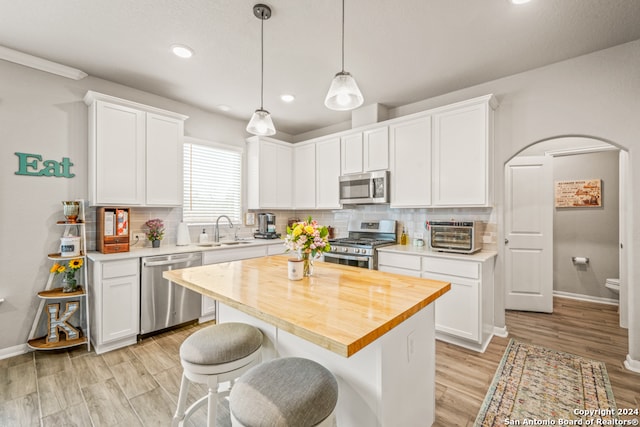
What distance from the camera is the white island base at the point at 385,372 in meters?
1.28

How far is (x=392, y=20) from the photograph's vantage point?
2195mm

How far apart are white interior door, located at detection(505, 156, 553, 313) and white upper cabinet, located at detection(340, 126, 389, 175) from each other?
1.76 meters

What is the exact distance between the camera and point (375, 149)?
3811 mm

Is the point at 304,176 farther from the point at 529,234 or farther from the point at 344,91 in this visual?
the point at 529,234

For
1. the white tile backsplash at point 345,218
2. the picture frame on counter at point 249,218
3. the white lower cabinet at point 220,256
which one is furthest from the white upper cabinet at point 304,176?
the white lower cabinet at point 220,256

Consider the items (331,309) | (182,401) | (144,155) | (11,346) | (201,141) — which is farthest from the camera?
(201,141)

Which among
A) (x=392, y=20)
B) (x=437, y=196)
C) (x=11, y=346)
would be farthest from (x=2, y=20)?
(x=437, y=196)

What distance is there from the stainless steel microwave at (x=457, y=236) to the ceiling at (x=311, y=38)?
5.27 ft

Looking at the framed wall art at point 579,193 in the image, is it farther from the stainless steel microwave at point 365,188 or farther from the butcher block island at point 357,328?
the butcher block island at point 357,328

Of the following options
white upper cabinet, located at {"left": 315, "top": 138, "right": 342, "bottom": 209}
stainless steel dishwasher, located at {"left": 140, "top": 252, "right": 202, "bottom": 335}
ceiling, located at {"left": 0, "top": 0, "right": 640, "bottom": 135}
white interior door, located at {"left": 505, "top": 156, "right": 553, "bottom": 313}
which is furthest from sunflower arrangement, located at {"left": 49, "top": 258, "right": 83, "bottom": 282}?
white interior door, located at {"left": 505, "top": 156, "right": 553, "bottom": 313}

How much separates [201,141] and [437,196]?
3202 mm

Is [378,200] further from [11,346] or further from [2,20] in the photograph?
[11,346]

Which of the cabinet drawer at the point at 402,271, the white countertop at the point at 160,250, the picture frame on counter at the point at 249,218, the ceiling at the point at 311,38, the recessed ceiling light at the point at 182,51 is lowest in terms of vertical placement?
the cabinet drawer at the point at 402,271

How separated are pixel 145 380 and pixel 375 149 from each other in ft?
11.2
